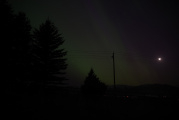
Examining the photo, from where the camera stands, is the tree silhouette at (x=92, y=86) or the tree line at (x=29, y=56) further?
the tree silhouette at (x=92, y=86)

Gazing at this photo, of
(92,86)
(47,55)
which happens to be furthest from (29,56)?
(92,86)

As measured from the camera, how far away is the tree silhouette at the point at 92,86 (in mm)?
21147

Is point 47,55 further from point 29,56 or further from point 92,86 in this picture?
point 92,86

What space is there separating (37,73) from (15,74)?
12.7ft

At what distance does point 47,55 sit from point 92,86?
8.78 m

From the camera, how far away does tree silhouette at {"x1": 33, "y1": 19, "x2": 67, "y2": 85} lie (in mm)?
18141

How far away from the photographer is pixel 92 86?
842 inches

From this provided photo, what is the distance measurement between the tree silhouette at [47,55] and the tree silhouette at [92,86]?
14.7 feet

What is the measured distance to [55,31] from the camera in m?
20.4

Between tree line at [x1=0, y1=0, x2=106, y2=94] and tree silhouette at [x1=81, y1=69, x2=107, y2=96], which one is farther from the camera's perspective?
tree silhouette at [x1=81, y1=69, x2=107, y2=96]

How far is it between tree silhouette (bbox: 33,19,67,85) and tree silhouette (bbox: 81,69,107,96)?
4.47 meters

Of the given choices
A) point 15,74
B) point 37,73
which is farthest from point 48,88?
point 15,74

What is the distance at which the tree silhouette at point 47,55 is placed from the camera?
18141 millimetres

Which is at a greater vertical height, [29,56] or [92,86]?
[29,56]
